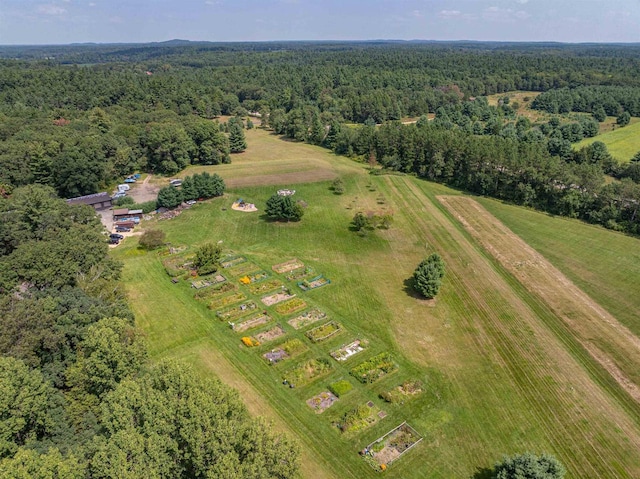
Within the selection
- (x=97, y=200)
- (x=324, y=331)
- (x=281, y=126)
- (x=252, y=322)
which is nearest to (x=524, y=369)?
(x=324, y=331)

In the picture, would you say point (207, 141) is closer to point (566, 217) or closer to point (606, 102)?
point (566, 217)

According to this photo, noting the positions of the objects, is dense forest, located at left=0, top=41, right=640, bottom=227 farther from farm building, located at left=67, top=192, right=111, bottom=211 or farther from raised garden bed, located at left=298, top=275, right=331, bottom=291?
raised garden bed, located at left=298, top=275, right=331, bottom=291

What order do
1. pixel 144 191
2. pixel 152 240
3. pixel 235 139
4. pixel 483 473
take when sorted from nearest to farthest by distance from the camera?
pixel 483 473, pixel 152 240, pixel 144 191, pixel 235 139

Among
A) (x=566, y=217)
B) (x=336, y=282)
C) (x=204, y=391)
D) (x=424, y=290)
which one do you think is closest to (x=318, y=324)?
(x=336, y=282)

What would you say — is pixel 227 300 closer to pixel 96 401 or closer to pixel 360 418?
pixel 96 401

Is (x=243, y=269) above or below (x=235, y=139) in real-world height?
below

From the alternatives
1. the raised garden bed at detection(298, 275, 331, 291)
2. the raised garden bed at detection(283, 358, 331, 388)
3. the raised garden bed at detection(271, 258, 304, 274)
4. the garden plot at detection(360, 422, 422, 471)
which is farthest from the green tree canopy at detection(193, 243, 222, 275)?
the garden plot at detection(360, 422, 422, 471)
